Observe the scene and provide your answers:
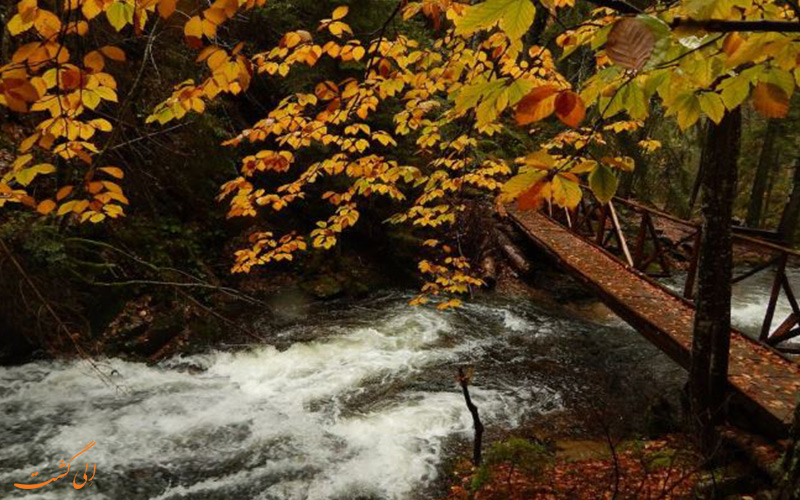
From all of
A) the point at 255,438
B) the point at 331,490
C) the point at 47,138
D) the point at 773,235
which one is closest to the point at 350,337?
the point at 255,438

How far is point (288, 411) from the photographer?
6379 millimetres

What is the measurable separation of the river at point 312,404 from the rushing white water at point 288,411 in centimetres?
2

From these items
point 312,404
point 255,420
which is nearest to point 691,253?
point 312,404

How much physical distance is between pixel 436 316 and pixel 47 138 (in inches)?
319

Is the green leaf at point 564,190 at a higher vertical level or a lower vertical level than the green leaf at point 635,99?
lower

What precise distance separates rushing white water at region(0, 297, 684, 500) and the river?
0.07 feet

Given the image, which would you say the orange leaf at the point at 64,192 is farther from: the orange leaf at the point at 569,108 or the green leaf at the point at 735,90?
the green leaf at the point at 735,90

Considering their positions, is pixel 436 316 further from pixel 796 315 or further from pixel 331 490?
pixel 796 315

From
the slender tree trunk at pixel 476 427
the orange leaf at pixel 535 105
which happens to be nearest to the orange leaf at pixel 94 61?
the orange leaf at pixel 535 105

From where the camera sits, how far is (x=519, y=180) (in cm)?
125

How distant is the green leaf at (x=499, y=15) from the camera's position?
3.77 ft

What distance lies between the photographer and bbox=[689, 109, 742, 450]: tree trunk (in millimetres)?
4086

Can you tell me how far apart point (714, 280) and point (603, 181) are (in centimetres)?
397

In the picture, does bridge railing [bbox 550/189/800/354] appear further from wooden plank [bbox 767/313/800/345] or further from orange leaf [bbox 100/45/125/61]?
orange leaf [bbox 100/45/125/61]
